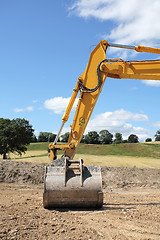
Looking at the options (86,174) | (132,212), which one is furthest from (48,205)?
(132,212)

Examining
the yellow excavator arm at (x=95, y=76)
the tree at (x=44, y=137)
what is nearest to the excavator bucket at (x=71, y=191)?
the yellow excavator arm at (x=95, y=76)

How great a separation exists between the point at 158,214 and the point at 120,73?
566cm

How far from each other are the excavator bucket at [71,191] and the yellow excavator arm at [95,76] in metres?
3.52

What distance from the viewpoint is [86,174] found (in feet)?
24.1

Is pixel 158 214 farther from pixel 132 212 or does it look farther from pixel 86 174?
pixel 86 174

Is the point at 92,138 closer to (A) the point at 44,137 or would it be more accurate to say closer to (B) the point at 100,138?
(B) the point at 100,138

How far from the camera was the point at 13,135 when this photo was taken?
3772 cm

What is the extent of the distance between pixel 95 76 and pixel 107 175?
7377mm

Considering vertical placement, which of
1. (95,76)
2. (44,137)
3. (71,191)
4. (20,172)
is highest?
(44,137)

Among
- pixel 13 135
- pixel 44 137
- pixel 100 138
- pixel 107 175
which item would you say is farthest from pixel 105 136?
A: pixel 107 175

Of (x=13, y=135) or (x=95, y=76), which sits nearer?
(x=95, y=76)

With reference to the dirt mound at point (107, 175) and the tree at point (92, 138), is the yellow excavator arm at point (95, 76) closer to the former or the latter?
the dirt mound at point (107, 175)

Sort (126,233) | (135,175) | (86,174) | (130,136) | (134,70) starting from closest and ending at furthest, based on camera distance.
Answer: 1. (126,233)
2. (86,174)
3. (134,70)
4. (135,175)
5. (130,136)

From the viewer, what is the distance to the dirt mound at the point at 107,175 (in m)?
14.6
